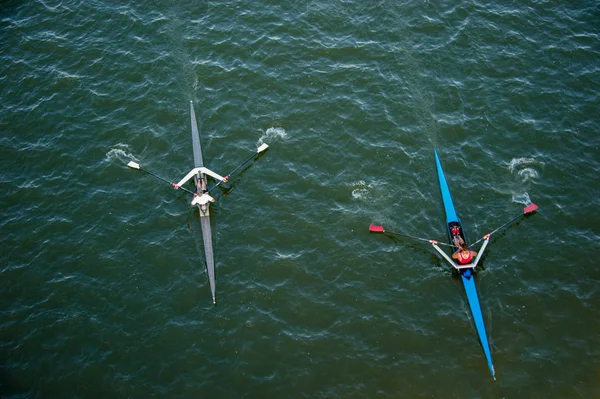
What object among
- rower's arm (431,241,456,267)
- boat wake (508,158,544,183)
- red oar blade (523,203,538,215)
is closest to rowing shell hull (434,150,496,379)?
rower's arm (431,241,456,267)

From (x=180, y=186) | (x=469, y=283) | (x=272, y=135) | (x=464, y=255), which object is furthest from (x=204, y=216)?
(x=469, y=283)

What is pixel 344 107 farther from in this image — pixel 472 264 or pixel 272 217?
pixel 472 264

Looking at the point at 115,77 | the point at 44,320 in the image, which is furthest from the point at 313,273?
the point at 115,77

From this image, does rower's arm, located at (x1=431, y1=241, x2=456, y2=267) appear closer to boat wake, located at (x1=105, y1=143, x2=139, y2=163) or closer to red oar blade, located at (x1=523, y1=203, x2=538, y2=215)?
red oar blade, located at (x1=523, y1=203, x2=538, y2=215)

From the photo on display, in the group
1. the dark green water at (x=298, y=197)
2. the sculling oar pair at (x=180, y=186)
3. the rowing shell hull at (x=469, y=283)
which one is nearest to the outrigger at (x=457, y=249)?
the rowing shell hull at (x=469, y=283)

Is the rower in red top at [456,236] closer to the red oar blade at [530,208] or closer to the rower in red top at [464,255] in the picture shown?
the rower in red top at [464,255]

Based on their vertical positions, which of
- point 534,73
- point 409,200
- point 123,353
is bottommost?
point 123,353
